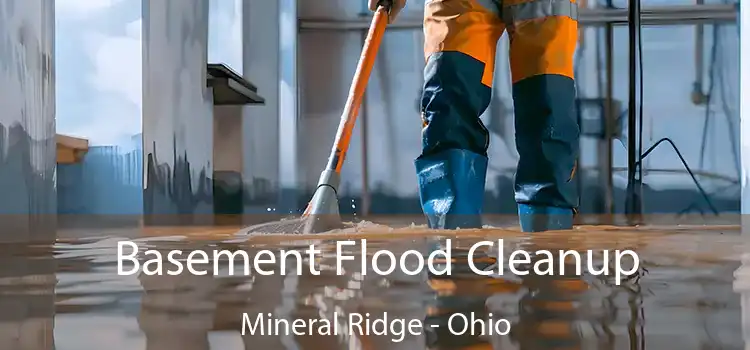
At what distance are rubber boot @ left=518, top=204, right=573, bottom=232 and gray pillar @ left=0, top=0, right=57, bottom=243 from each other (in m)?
0.70

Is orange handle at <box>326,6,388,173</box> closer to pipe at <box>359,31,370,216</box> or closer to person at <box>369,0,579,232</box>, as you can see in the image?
person at <box>369,0,579,232</box>

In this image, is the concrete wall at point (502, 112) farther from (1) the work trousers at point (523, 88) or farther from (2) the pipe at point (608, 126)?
(1) the work trousers at point (523, 88)

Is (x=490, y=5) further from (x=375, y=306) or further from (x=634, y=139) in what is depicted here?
(x=634, y=139)

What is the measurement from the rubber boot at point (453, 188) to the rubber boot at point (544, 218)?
7 centimetres

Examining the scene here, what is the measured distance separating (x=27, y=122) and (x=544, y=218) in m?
0.76

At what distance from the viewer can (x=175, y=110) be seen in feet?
5.90

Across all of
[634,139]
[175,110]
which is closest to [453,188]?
[175,110]

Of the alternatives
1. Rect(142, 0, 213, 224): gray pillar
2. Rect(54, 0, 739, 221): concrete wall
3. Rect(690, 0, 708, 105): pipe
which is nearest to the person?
Rect(142, 0, 213, 224): gray pillar

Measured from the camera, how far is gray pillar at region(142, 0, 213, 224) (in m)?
1.66

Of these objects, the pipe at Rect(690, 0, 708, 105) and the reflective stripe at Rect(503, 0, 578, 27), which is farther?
the pipe at Rect(690, 0, 708, 105)

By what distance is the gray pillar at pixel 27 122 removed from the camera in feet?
3.49

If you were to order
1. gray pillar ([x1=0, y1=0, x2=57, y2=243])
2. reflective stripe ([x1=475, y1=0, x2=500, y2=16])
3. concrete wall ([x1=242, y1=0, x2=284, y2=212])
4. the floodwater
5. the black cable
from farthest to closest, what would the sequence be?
concrete wall ([x1=242, y1=0, x2=284, y2=212])
the black cable
reflective stripe ([x1=475, y1=0, x2=500, y2=16])
gray pillar ([x1=0, y1=0, x2=57, y2=243])
the floodwater

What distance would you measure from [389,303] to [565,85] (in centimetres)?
80

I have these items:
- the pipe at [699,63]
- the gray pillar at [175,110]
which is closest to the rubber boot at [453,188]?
the gray pillar at [175,110]
